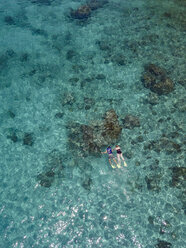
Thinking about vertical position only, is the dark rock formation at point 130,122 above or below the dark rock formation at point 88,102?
below

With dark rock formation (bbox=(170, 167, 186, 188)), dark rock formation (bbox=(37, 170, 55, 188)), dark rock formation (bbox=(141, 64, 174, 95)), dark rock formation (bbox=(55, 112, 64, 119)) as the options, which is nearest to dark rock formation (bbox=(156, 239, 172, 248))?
dark rock formation (bbox=(170, 167, 186, 188))

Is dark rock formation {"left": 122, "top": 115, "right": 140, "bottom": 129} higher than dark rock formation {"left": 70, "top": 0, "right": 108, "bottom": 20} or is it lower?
lower

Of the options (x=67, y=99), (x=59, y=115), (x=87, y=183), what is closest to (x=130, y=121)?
(x=67, y=99)

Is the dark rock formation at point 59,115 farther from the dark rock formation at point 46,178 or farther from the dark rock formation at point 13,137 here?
the dark rock formation at point 46,178

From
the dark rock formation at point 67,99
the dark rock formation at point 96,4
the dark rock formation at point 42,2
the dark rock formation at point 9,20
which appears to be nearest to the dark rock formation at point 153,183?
the dark rock formation at point 67,99

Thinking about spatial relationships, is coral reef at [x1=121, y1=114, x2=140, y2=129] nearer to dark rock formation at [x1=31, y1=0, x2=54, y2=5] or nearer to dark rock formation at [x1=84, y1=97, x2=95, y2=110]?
dark rock formation at [x1=84, y1=97, x2=95, y2=110]

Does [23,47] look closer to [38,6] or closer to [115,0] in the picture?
[38,6]

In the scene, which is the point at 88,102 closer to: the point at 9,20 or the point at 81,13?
the point at 81,13
